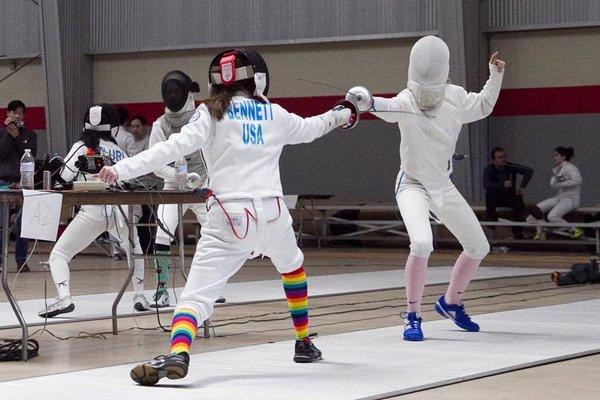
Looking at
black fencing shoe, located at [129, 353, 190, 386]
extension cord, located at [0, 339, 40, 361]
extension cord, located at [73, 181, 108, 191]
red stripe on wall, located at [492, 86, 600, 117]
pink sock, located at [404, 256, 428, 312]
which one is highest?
red stripe on wall, located at [492, 86, 600, 117]

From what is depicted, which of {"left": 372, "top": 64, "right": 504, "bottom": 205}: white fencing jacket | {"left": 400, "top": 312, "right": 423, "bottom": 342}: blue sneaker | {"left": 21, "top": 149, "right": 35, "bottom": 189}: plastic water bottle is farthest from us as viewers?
{"left": 372, "top": 64, "right": 504, "bottom": 205}: white fencing jacket

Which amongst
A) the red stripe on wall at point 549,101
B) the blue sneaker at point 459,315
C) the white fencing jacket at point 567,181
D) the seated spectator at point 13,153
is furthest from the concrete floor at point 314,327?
the red stripe on wall at point 549,101

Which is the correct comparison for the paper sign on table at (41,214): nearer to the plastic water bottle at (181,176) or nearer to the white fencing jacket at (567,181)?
the plastic water bottle at (181,176)

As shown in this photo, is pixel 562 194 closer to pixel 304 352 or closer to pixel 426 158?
pixel 426 158

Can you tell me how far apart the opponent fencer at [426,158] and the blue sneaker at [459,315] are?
32 cm

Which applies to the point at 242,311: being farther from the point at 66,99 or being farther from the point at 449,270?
the point at 66,99

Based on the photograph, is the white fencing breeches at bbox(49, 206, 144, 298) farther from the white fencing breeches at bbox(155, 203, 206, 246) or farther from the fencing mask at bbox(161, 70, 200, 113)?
the fencing mask at bbox(161, 70, 200, 113)

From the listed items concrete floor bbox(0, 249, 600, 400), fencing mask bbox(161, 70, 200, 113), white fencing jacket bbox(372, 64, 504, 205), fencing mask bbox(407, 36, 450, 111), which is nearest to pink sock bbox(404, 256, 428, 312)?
white fencing jacket bbox(372, 64, 504, 205)

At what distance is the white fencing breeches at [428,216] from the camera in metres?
6.46

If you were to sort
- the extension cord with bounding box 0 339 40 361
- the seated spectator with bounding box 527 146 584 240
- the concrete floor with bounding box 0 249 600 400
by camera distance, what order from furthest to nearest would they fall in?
→ the seated spectator with bounding box 527 146 584 240 < the extension cord with bounding box 0 339 40 361 < the concrete floor with bounding box 0 249 600 400

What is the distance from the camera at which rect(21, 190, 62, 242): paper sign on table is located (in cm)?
563

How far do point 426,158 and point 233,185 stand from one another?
1688 mm

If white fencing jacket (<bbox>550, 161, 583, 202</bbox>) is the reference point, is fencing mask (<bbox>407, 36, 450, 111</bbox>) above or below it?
above

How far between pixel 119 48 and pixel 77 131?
4.77ft
